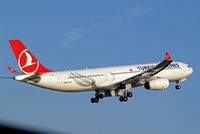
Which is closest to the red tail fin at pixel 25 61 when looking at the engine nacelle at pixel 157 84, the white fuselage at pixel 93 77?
the white fuselage at pixel 93 77

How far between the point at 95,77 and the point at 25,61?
9259 millimetres

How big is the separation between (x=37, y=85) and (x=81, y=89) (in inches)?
226

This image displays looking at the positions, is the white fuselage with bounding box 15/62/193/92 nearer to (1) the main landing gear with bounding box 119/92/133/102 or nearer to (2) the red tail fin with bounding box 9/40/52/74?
(1) the main landing gear with bounding box 119/92/133/102

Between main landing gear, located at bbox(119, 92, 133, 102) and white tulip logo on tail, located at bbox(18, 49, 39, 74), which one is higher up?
white tulip logo on tail, located at bbox(18, 49, 39, 74)

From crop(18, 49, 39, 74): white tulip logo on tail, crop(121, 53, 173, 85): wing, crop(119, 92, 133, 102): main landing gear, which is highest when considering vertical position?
crop(18, 49, 39, 74): white tulip logo on tail

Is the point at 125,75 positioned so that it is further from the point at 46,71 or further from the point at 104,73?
the point at 46,71

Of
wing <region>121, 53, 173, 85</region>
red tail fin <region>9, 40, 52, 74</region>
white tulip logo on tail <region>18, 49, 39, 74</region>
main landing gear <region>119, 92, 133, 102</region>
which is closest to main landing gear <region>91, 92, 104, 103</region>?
main landing gear <region>119, 92, 133, 102</region>

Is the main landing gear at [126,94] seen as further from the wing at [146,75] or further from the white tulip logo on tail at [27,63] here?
the white tulip logo on tail at [27,63]

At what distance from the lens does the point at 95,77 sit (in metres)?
39.5

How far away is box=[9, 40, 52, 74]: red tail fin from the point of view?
125 feet

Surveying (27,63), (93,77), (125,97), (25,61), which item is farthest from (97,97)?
(25,61)

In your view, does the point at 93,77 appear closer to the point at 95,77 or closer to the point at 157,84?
the point at 95,77

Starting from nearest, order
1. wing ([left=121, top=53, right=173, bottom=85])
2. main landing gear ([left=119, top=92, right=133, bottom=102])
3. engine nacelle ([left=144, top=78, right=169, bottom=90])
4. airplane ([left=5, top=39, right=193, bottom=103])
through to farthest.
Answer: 1. airplane ([left=5, top=39, right=193, bottom=103])
2. wing ([left=121, top=53, right=173, bottom=85])
3. engine nacelle ([left=144, top=78, right=169, bottom=90])
4. main landing gear ([left=119, top=92, right=133, bottom=102])

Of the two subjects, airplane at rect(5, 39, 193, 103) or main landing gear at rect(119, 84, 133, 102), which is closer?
airplane at rect(5, 39, 193, 103)
